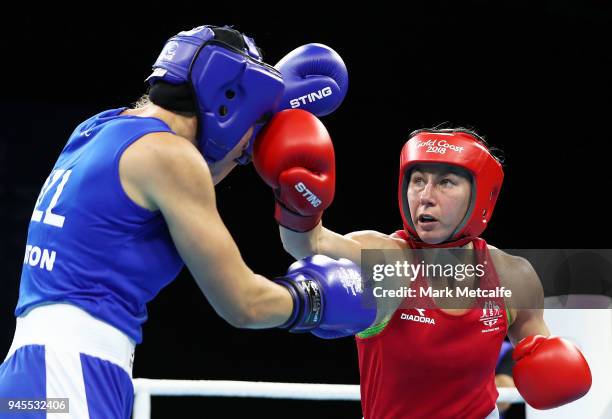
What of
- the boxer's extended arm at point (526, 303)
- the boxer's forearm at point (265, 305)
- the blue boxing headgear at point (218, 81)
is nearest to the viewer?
the boxer's forearm at point (265, 305)

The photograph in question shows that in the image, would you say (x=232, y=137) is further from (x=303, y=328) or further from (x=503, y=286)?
(x=503, y=286)

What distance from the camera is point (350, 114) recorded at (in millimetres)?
5770

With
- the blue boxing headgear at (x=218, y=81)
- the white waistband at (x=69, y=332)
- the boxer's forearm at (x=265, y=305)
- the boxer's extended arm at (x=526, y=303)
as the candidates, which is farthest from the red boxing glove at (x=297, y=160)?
the boxer's extended arm at (x=526, y=303)

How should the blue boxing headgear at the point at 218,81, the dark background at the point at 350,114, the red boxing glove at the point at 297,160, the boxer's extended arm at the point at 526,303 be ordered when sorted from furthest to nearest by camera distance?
the dark background at the point at 350,114 < the boxer's extended arm at the point at 526,303 < the red boxing glove at the point at 297,160 < the blue boxing headgear at the point at 218,81

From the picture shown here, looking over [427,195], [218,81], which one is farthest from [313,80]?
[218,81]

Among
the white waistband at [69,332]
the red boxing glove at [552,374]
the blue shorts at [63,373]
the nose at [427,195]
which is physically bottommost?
the red boxing glove at [552,374]

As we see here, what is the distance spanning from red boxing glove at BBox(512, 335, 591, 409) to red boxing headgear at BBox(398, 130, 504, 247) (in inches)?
15.8

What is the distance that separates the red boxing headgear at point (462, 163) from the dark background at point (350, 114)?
2866 millimetres

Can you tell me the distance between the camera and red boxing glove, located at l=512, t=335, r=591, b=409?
2.47m

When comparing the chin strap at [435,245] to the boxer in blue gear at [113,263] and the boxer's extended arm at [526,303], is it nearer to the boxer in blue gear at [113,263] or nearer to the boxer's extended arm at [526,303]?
the boxer's extended arm at [526,303]

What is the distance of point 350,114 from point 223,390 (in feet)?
10.7

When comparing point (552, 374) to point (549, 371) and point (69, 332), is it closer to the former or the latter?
A: point (549, 371)

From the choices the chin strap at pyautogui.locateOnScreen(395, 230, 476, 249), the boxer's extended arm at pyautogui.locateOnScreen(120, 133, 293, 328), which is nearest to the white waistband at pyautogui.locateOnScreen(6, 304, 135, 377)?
the boxer's extended arm at pyautogui.locateOnScreen(120, 133, 293, 328)

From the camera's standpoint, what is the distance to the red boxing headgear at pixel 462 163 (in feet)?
8.48
